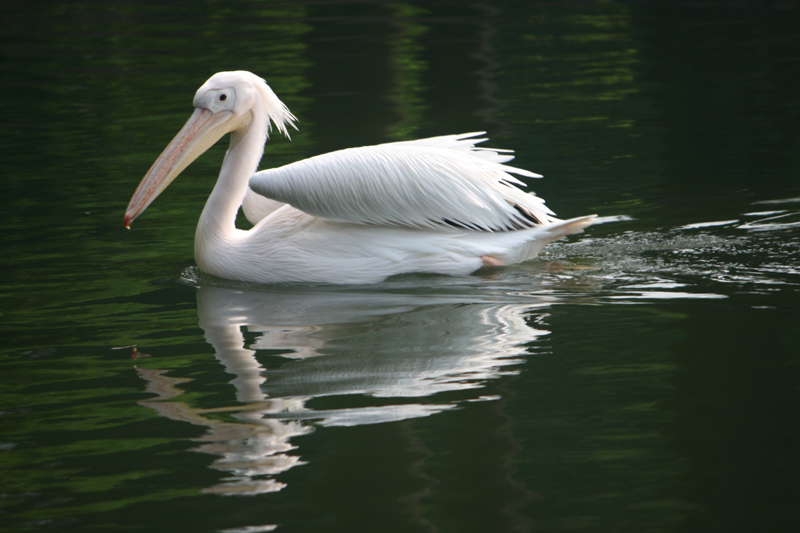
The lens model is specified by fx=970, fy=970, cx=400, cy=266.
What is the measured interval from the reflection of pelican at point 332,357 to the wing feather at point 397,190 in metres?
0.36

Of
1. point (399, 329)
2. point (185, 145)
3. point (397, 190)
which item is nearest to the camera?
point (399, 329)

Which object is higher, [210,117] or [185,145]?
[210,117]

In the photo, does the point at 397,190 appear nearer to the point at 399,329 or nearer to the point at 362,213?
the point at 362,213

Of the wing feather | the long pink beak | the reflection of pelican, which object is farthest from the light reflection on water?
the long pink beak

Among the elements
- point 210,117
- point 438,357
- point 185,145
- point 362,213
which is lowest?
point 438,357

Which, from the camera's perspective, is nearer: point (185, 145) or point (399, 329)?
point (399, 329)

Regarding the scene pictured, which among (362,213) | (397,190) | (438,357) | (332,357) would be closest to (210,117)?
(362,213)

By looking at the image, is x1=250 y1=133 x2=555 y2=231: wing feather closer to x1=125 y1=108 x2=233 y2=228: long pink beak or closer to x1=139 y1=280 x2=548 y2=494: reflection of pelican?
x1=139 y1=280 x2=548 y2=494: reflection of pelican

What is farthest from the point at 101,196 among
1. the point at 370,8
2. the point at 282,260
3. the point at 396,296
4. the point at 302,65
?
the point at 370,8

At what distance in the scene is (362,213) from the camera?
4.35 meters

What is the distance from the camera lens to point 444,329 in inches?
146

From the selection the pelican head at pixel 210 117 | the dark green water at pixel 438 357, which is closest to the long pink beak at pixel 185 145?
the pelican head at pixel 210 117

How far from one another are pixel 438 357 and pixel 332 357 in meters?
0.38

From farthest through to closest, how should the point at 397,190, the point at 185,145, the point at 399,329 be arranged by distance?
1. the point at 185,145
2. the point at 397,190
3. the point at 399,329
